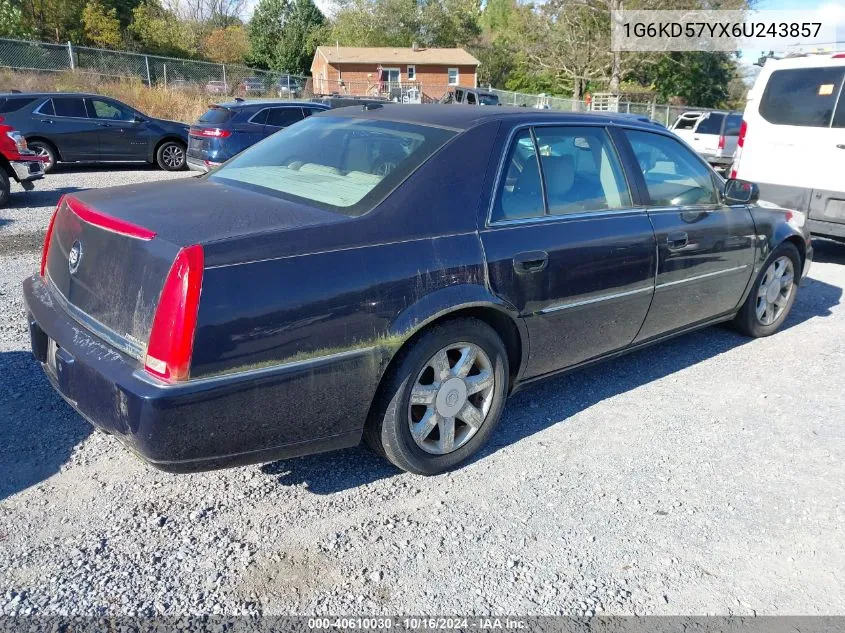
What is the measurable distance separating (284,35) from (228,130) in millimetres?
57363

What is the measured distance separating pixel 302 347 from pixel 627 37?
39136mm

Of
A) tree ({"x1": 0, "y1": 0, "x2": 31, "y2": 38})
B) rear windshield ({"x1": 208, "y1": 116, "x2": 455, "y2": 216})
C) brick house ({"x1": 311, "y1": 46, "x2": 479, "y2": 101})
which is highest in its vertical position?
tree ({"x1": 0, "y1": 0, "x2": 31, "y2": 38})

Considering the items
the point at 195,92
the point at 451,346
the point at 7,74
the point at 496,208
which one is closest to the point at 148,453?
the point at 451,346

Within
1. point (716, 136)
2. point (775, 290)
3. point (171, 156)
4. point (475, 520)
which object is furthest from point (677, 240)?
point (716, 136)

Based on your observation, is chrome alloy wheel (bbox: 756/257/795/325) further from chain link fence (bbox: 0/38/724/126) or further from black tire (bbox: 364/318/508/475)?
chain link fence (bbox: 0/38/724/126)

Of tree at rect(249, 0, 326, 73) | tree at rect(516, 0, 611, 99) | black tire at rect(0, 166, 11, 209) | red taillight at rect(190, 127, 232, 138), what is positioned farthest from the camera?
tree at rect(249, 0, 326, 73)

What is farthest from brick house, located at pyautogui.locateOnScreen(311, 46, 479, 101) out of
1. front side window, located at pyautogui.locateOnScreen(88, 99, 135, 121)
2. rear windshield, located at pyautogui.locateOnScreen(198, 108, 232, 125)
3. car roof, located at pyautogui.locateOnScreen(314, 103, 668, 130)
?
car roof, located at pyautogui.locateOnScreen(314, 103, 668, 130)

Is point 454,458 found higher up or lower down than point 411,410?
lower down

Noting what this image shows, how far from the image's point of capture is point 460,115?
3.62 m

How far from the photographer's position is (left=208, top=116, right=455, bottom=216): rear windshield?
316 cm

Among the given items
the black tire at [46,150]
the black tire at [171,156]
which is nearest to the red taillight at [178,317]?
the black tire at [46,150]

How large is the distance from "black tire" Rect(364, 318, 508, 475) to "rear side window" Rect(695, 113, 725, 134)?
17639mm

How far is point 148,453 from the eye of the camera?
8.36 feet

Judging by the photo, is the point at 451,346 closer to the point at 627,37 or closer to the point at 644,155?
the point at 644,155
